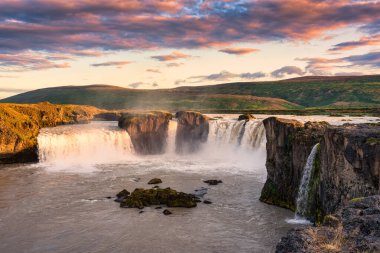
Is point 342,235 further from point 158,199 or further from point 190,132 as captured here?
point 190,132

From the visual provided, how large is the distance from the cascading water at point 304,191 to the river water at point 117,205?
1371 millimetres

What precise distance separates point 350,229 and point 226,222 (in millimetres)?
20959

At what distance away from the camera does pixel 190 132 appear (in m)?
74.4

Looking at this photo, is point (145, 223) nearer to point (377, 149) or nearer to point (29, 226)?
point (29, 226)

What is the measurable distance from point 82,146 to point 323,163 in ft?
154

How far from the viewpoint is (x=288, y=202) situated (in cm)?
3397

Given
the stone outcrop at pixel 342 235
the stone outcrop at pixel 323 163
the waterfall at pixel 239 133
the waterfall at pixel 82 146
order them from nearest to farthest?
the stone outcrop at pixel 342 235
the stone outcrop at pixel 323 163
the waterfall at pixel 82 146
the waterfall at pixel 239 133

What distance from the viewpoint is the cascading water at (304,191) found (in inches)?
1190

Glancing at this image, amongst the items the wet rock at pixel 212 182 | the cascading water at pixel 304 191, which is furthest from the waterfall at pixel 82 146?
the cascading water at pixel 304 191

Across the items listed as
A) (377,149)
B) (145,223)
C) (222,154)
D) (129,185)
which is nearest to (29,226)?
(145,223)

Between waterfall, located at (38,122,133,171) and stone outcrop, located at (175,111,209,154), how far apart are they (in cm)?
1021

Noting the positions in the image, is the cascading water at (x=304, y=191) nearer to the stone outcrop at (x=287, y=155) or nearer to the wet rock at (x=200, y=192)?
the stone outcrop at (x=287, y=155)

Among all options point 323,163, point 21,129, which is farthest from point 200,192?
point 21,129

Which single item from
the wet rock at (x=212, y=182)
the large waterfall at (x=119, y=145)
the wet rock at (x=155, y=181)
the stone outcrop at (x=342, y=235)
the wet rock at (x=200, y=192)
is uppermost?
the stone outcrop at (x=342, y=235)
